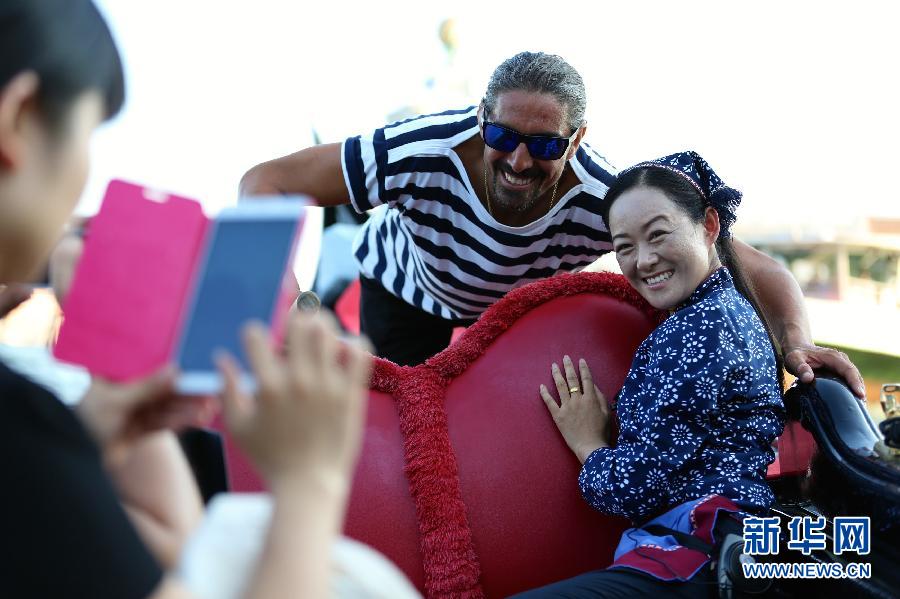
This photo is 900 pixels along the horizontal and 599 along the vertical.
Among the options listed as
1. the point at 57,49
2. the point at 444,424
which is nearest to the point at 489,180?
the point at 444,424

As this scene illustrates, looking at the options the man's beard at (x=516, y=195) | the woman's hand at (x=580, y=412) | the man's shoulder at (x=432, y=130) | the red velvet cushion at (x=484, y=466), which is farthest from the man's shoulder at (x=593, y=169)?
the woman's hand at (x=580, y=412)

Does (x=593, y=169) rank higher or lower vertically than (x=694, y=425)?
higher

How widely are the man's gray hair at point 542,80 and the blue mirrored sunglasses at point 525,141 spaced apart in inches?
2.6

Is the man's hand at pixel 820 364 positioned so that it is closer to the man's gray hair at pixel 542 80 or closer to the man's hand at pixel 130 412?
the man's gray hair at pixel 542 80

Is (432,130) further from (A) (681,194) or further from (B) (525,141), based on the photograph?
(A) (681,194)

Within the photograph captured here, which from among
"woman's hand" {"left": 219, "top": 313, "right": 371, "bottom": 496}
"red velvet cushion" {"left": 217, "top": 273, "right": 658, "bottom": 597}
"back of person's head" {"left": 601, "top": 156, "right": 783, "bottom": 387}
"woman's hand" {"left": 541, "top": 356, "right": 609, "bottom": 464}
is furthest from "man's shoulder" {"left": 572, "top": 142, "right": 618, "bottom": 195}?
"woman's hand" {"left": 219, "top": 313, "right": 371, "bottom": 496}

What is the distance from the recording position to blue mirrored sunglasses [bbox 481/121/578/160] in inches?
71.4

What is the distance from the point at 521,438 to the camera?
4.76ft

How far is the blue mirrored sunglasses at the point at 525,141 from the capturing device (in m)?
1.81

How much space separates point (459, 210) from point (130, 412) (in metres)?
1.34

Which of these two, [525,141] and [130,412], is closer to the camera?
[130,412]

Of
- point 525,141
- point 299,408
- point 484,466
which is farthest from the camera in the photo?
point 525,141

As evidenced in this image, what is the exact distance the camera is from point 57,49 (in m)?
0.58

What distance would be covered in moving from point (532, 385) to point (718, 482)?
35cm
